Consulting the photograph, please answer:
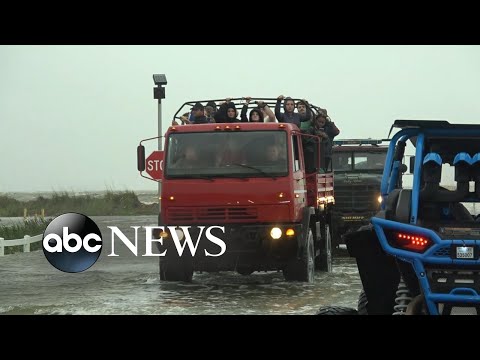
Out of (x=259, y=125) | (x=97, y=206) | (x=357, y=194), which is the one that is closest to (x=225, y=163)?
(x=259, y=125)

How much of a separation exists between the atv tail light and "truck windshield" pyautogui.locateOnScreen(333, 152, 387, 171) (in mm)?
15527

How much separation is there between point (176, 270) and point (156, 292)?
3.17 ft

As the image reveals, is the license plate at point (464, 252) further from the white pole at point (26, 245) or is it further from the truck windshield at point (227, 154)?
the white pole at point (26, 245)

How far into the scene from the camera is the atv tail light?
721cm

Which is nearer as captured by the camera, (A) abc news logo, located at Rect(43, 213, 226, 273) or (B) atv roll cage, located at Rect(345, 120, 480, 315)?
(B) atv roll cage, located at Rect(345, 120, 480, 315)

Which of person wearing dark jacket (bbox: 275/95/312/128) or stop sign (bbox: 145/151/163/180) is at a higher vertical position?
person wearing dark jacket (bbox: 275/95/312/128)

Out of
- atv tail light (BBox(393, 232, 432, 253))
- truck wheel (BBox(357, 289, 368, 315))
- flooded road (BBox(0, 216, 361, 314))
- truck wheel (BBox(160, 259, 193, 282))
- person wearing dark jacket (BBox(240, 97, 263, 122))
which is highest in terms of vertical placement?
person wearing dark jacket (BBox(240, 97, 263, 122))

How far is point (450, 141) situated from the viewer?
8.41 metres

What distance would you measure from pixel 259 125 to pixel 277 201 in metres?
1.43

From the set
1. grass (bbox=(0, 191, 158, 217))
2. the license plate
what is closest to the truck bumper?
the license plate

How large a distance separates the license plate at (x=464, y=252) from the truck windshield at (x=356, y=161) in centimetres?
1583

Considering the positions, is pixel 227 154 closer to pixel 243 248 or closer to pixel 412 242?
pixel 243 248

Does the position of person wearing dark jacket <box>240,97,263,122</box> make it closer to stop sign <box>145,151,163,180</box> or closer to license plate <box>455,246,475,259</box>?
stop sign <box>145,151,163,180</box>

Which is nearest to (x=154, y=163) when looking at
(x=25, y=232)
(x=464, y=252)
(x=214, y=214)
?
(x=25, y=232)
